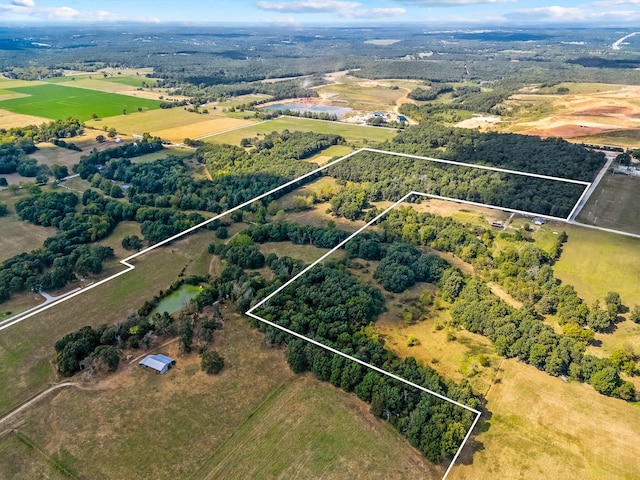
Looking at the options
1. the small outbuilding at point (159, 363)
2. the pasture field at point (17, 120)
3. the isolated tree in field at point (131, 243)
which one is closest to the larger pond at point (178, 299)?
the small outbuilding at point (159, 363)

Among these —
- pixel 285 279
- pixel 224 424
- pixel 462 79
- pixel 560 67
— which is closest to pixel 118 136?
pixel 285 279

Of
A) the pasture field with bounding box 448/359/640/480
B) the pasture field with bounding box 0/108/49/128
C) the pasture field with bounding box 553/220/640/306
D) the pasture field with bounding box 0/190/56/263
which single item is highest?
the pasture field with bounding box 553/220/640/306

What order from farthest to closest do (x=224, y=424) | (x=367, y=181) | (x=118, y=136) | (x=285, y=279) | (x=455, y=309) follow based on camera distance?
(x=118, y=136), (x=367, y=181), (x=285, y=279), (x=455, y=309), (x=224, y=424)

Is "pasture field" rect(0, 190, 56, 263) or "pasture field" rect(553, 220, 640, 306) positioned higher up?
"pasture field" rect(553, 220, 640, 306)

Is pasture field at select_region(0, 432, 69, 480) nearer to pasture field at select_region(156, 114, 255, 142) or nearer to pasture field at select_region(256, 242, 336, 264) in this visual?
pasture field at select_region(256, 242, 336, 264)

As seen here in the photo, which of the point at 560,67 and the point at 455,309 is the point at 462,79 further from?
the point at 455,309

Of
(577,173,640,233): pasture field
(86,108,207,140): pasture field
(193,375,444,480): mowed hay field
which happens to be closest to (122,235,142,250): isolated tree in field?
(193,375,444,480): mowed hay field

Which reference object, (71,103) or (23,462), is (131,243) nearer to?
(23,462)

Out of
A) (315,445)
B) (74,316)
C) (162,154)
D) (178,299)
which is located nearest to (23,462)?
(74,316)
